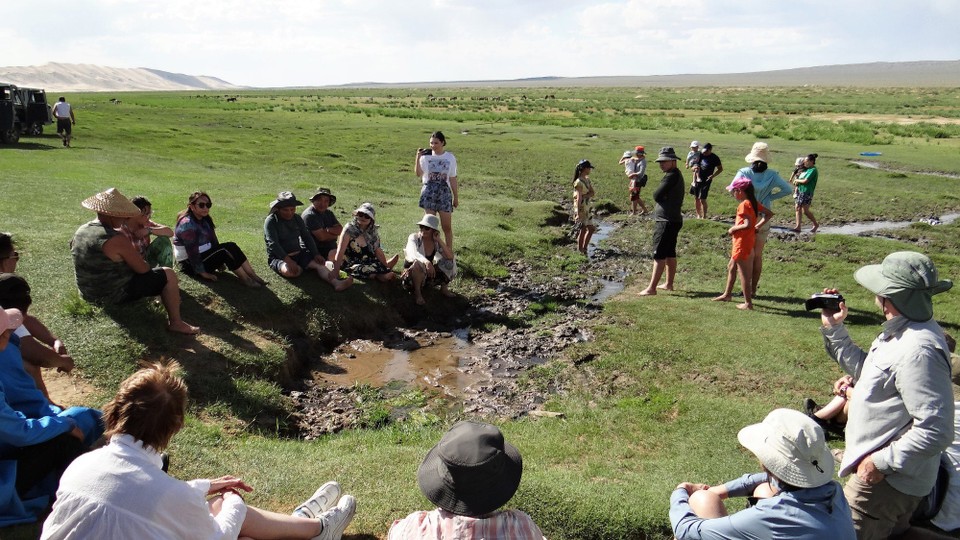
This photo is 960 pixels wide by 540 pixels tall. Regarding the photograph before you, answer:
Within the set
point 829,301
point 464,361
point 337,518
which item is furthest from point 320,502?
point 464,361

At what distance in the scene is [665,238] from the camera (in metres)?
11.3

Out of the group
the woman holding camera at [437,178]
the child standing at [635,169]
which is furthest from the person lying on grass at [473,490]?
the child standing at [635,169]

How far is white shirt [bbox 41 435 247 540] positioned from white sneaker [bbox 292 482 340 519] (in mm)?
1194

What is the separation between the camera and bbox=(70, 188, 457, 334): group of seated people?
24.1 feet

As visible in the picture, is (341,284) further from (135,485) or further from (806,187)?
(806,187)

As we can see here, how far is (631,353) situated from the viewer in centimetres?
913

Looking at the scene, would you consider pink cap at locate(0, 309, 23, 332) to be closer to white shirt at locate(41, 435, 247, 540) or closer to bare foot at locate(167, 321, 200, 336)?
white shirt at locate(41, 435, 247, 540)

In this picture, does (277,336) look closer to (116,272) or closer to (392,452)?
(116,272)

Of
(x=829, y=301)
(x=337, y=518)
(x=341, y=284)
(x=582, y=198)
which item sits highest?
(x=829, y=301)

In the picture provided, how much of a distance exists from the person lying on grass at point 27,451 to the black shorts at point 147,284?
122 inches

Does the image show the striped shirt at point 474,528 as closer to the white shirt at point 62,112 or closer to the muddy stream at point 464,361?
the muddy stream at point 464,361

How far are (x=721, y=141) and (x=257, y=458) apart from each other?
3777 centimetres

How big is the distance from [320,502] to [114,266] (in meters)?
4.58

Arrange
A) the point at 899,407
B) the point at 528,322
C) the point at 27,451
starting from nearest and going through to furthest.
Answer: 1. the point at 899,407
2. the point at 27,451
3. the point at 528,322
